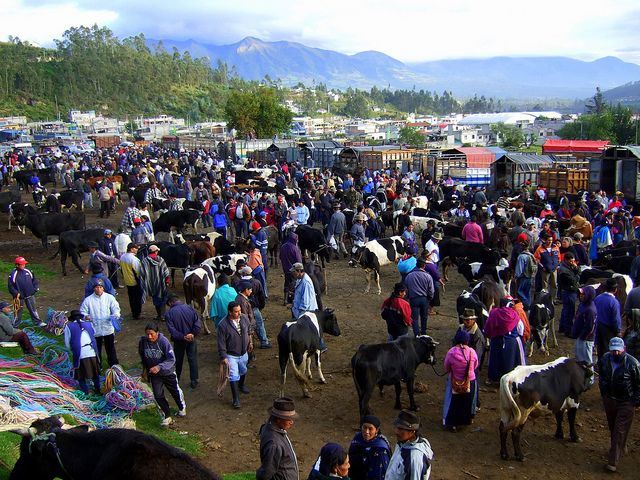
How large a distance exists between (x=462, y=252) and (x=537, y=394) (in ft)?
23.1

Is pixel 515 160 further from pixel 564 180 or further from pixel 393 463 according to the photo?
pixel 393 463

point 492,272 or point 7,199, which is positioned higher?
point 7,199

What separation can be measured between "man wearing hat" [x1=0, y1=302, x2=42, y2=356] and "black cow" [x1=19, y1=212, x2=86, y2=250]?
9.42m

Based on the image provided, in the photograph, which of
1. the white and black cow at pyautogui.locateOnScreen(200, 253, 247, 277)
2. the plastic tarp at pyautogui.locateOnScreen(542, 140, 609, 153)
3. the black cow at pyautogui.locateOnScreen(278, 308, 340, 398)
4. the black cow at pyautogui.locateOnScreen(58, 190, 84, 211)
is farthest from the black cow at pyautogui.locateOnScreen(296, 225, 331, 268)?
the plastic tarp at pyautogui.locateOnScreen(542, 140, 609, 153)

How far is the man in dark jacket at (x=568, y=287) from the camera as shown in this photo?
924 cm

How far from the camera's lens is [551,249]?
1049 cm

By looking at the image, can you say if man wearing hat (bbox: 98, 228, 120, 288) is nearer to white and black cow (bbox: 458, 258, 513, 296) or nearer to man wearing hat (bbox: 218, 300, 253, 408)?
man wearing hat (bbox: 218, 300, 253, 408)

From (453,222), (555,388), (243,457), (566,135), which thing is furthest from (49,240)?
(566,135)

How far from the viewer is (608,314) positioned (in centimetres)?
752

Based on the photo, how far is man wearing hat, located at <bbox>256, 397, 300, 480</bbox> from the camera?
4230mm

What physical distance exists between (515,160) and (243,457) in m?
23.1

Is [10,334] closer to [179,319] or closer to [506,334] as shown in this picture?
[179,319]

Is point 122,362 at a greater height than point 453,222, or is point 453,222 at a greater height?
point 453,222

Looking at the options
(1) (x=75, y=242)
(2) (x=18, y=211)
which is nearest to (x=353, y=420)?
(1) (x=75, y=242)
